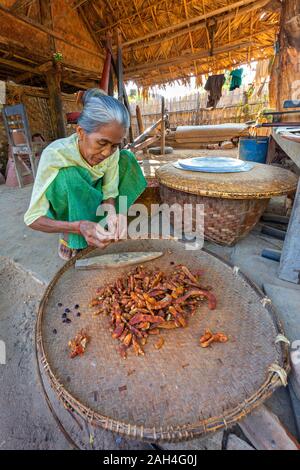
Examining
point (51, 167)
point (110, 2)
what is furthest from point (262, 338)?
point (110, 2)

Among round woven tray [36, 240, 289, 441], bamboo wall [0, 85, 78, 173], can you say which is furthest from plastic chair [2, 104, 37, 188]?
round woven tray [36, 240, 289, 441]

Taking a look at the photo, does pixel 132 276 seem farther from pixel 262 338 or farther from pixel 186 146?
pixel 186 146

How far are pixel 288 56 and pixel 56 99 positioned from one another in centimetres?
451

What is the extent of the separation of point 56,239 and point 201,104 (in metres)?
9.10

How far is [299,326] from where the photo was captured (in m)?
1.17

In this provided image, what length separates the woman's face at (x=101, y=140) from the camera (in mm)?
1213

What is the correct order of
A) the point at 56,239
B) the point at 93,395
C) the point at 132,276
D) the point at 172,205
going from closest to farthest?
the point at 93,395
the point at 132,276
the point at 172,205
the point at 56,239

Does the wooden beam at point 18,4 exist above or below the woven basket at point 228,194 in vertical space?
above

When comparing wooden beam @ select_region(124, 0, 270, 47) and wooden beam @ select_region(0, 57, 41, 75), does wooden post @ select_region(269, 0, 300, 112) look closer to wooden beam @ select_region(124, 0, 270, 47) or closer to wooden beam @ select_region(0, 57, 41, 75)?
wooden beam @ select_region(124, 0, 270, 47)

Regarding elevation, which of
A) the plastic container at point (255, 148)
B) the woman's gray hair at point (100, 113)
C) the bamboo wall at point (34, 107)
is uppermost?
the bamboo wall at point (34, 107)

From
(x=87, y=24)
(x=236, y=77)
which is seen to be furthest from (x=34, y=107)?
(x=236, y=77)

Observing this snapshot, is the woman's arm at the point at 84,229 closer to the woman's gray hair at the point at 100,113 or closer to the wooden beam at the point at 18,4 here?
the woman's gray hair at the point at 100,113

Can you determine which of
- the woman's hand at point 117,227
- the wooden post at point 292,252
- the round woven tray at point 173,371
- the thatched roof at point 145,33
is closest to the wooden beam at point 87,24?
the thatched roof at point 145,33

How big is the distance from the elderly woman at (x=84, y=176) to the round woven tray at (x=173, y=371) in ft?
1.50
